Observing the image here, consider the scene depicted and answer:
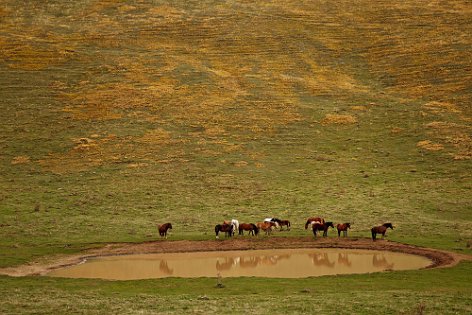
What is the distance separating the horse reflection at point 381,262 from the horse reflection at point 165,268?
11861 millimetres

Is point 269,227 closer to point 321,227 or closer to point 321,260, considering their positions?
point 321,227

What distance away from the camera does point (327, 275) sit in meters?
36.8

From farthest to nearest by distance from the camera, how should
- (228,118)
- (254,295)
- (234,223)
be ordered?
(228,118) → (234,223) → (254,295)

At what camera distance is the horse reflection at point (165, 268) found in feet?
129

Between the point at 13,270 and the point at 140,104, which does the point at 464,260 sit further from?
the point at 140,104

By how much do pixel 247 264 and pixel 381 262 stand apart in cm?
794

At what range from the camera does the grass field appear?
34469 mm

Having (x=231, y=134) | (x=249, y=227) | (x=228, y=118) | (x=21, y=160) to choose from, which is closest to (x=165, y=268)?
(x=249, y=227)

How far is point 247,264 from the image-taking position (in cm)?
4131

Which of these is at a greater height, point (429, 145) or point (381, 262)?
point (429, 145)

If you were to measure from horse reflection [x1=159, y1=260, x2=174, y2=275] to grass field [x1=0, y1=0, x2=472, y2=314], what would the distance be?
4142mm

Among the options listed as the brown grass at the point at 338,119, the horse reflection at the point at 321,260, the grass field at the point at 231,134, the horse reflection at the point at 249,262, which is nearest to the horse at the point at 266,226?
the grass field at the point at 231,134

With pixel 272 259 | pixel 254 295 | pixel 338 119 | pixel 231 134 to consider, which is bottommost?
pixel 272 259

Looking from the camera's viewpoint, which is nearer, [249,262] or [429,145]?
[249,262]
